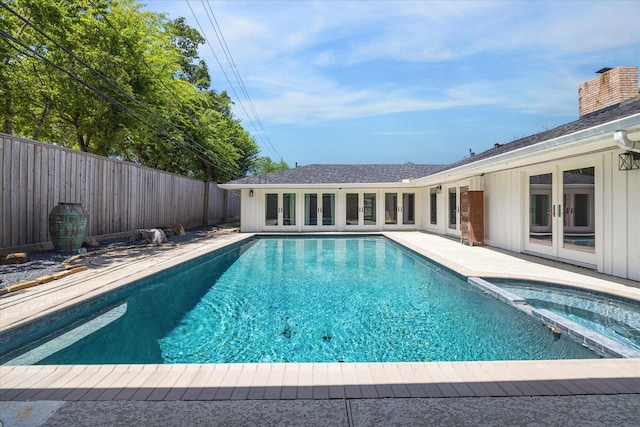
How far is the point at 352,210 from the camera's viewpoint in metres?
15.1

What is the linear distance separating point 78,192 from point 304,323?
7295 mm

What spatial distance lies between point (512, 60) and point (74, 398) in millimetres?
16230

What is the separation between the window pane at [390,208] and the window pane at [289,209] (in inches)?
163

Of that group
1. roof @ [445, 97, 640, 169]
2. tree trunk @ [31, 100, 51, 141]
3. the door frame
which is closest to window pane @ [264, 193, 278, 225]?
tree trunk @ [31, 100, 51, 141]

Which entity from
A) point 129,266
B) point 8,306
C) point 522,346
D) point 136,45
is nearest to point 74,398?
point 8,306

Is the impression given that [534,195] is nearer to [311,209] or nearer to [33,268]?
[311,209]

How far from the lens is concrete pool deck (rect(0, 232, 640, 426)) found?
5.89 ft

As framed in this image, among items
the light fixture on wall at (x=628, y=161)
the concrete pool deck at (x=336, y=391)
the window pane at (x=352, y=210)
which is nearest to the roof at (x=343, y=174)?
the window pane at (x=352, y=210)

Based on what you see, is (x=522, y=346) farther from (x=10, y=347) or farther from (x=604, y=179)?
(x=10, y=347)

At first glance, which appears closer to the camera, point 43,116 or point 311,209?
point 43,116

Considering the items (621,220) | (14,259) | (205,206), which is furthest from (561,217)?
(205,206)

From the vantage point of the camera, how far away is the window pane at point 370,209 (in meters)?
15.1

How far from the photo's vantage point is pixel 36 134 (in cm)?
1154

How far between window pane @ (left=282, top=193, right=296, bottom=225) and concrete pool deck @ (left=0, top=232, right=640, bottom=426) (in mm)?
12556
